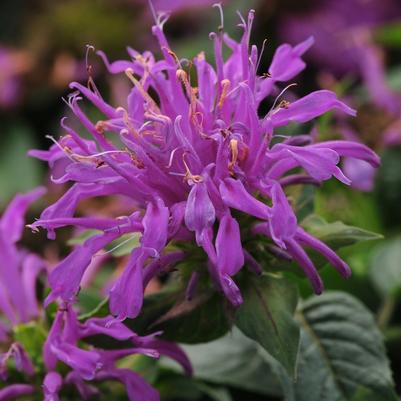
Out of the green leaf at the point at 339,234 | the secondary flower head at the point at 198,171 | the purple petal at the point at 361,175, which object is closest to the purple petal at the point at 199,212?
the secondary flower head at the point at 198,171

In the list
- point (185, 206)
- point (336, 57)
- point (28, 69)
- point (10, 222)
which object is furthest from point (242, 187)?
point (28, 69)

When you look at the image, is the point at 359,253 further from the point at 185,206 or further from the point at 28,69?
the point at 28,69

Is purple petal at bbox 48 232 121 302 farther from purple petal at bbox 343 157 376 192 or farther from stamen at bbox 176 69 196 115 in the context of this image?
purple petal at bbox 343 157 376 192

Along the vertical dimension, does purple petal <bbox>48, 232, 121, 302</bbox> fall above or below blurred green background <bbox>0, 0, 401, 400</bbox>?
above

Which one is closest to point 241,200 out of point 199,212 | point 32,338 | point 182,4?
point 199,212

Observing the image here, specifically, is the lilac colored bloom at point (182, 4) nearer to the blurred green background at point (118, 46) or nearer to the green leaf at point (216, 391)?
the blurred green background at point (118, 46)

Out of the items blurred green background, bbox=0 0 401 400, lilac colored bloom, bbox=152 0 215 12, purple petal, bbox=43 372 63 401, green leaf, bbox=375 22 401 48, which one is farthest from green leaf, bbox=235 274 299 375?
lilac colored bloom, bbox=152 0 215 12

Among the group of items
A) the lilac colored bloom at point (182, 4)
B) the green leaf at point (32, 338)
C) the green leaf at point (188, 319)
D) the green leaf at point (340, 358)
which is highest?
the green leaf at point (188, 319)
